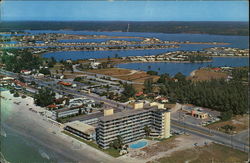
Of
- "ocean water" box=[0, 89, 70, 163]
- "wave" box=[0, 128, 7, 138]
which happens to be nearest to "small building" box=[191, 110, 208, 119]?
"ocean water" box=[0, 89, 70, 163]

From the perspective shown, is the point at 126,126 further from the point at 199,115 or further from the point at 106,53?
the point at 106,53

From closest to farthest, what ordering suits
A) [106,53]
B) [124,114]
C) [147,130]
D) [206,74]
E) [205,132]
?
[124,114] → [147,130] → [205,132] → [206,74] → [106,53]

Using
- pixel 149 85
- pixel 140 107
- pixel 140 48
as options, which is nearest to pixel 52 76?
pixel 149 85

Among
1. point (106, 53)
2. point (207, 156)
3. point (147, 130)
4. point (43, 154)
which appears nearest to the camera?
point (43, 154)

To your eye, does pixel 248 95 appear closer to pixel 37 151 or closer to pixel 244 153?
pixel 244 153

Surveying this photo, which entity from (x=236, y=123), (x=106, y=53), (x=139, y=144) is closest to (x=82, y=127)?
(x=139, y=144)

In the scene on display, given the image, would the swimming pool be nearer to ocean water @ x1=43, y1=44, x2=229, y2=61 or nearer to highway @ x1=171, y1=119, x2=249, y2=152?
highway @ x1=171, y1=119, x2=249, y2=152
